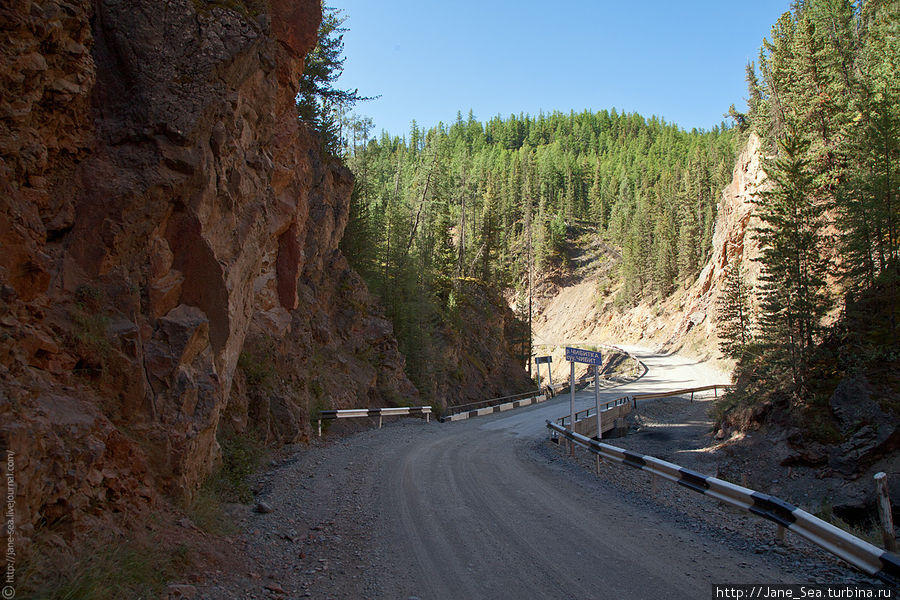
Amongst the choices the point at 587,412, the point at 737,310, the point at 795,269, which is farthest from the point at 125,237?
the point at 737,310

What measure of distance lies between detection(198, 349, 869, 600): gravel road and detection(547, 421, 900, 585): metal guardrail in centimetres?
36

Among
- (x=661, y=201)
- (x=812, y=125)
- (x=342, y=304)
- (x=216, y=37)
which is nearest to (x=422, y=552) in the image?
(x=216, y=37)

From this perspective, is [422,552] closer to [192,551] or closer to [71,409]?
[192,551]

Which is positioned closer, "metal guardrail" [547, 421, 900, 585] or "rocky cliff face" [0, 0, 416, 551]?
"metal guardrail" [547, 421, 900, 585]

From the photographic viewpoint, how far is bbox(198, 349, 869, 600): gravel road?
5.61 metres

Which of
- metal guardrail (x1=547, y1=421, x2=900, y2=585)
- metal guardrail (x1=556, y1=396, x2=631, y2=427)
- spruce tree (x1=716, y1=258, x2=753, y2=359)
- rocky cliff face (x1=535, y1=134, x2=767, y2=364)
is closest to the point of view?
metal guardrail (x1=547, y1=421, x2=900, y2=585)

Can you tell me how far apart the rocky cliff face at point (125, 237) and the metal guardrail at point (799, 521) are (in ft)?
26.3

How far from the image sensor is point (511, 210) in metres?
94.2

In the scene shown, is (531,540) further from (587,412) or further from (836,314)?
(836,314)

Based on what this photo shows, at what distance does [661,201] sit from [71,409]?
97.2 m

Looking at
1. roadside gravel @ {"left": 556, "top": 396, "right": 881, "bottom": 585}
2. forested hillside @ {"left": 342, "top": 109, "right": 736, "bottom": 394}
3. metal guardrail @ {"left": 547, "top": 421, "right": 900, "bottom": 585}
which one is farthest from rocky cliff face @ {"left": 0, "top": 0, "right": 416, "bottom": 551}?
forested hillside @ {"left": 342, "top": 109, "right": 736, "bottom": 394}

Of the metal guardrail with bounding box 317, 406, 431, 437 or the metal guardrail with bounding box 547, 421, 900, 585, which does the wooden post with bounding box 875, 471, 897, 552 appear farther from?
the metal guardrail with bounding box 317, 406, 431, 437

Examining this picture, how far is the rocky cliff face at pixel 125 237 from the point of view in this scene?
5.51 m

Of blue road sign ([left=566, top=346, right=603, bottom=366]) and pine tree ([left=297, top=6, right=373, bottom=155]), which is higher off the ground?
pine tree ([left=297, top=6, right=373, bottom=155])
